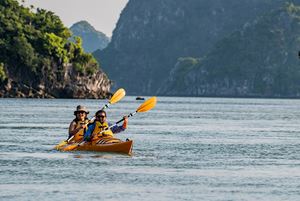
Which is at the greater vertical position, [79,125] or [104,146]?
[79,125]

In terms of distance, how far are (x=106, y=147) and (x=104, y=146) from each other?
0.15m

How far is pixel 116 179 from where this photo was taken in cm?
4112

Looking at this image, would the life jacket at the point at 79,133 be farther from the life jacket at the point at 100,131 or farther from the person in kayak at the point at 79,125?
the life jacket at the point at 100,131

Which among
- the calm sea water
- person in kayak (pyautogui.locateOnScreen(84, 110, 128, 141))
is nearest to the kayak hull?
person in kayak (pyautogui.locateOnScreen(84, 110, 128, 141))

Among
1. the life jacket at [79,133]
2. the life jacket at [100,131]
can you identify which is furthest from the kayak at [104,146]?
the life jacket at [79,133]

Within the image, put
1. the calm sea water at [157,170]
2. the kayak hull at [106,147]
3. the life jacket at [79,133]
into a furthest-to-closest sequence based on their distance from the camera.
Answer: the life jacket at [79,133], the kayak hull at [106,147], the calm sea water at [157,170]

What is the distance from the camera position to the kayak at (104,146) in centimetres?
5297

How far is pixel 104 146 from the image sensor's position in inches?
2121

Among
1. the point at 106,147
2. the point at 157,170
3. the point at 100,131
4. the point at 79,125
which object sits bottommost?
the point at 157,170

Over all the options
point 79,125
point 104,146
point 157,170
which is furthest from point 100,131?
point 157,170

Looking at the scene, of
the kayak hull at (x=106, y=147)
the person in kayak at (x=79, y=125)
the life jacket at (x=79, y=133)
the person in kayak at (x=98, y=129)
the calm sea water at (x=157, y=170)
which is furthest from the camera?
the life jacket at (x=79, y=133)

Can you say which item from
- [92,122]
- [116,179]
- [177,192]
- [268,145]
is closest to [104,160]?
[92,122]

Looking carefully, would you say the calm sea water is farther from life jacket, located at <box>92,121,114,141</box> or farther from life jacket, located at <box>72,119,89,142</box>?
life jacket, located at <box>72,119,89,142</box>

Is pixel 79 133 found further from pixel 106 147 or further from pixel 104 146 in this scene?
pixel 106 147
